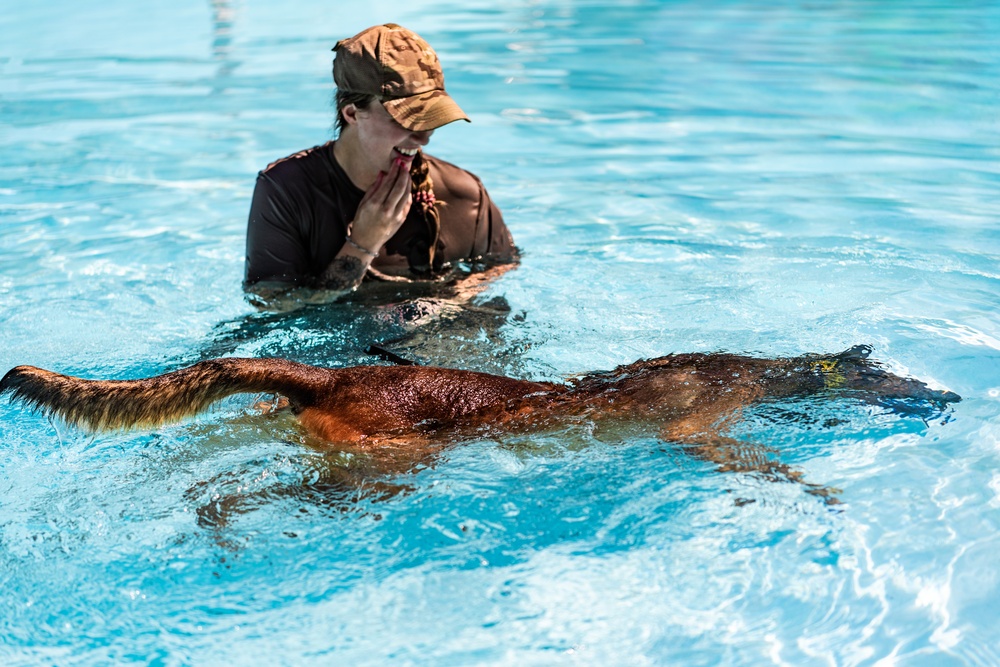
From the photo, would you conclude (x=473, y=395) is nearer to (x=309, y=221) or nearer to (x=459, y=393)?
(x=459, y=393)

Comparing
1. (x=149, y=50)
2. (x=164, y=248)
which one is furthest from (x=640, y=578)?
(x=149, y=50)

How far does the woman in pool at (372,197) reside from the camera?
4254 mm

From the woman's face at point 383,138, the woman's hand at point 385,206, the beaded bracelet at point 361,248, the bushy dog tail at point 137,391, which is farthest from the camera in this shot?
the beaded bracelet at point 361,248

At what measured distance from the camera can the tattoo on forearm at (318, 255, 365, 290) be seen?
4559mm

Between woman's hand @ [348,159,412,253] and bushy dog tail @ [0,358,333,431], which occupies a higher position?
woman's hand @ [348,159,412,253]

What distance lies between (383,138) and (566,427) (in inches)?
68.6

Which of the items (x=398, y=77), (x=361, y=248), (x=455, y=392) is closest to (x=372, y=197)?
(x=361, y=248)

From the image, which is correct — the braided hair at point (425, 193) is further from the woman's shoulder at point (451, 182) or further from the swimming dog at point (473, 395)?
the swimming dog at point (473, 395)

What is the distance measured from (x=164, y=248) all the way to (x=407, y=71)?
10.4 ft

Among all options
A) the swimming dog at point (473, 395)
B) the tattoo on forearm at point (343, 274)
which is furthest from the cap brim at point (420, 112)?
the swimming dog at point (473, 395)

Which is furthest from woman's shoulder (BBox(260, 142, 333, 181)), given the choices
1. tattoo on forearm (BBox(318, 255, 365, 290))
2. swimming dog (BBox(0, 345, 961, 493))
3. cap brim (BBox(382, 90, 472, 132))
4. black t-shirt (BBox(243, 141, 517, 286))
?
swimming dog (BBox(0, 345, 961, 493))

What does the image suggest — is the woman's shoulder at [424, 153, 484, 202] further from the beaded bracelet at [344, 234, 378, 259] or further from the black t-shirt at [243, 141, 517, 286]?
the beaded bracelet at [344, 234, 378, 259]

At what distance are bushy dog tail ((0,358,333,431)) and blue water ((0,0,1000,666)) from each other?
0.13 meters

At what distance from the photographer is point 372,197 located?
14.5 ft
